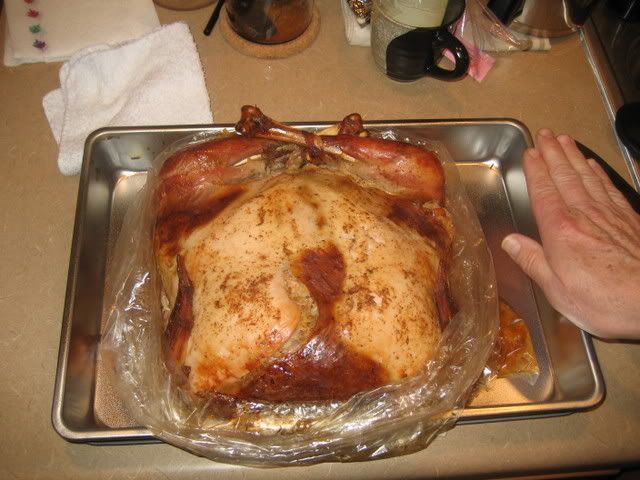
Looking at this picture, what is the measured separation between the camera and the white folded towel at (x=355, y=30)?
1.26 m

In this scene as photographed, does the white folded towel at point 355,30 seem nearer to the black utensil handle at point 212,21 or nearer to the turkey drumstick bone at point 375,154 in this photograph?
the black utensil handle at point 212,21

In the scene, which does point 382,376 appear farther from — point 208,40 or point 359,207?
point 208,40

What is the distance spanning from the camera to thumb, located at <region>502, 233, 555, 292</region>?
83 cm

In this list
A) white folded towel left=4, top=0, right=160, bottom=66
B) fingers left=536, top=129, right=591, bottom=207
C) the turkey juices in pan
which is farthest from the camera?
white folded towel left=4, top=0, right=160, bottom=66

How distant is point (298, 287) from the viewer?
0.71 metres

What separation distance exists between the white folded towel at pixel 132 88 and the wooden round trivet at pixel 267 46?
0.13m

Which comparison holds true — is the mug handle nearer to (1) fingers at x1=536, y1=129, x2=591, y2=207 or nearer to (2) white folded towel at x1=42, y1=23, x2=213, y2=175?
(1) fingers at x1=536, y1=129, x2=591, y2=207

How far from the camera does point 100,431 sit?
75cm

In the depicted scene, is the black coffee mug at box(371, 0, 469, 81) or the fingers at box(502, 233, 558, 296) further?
the black coffee mug at box(371, 0, 469, 81)

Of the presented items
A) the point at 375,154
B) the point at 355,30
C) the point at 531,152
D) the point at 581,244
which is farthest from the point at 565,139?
the point at 355,30

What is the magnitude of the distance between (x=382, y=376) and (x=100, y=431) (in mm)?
438

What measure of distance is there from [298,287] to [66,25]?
1008 mm

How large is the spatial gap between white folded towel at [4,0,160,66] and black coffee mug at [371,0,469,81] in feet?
1.89

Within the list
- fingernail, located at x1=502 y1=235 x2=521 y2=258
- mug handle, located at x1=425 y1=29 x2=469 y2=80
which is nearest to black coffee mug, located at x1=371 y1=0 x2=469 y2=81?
mug handle, located at x1=425 y1=29 x2=469 y2=80
